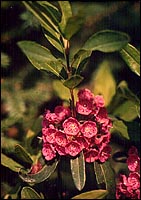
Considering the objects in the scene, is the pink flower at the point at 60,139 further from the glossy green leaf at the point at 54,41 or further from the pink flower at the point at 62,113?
the glossy green leaf at the point at 54,41

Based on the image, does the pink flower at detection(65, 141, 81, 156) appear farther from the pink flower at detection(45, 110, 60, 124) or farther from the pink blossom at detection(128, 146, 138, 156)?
the pink blossom at detection(128, 146, 138, 156)

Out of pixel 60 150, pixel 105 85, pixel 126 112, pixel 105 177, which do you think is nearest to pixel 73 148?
pixel 60 150

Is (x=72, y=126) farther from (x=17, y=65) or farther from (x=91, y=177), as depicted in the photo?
(x=17, y=65)

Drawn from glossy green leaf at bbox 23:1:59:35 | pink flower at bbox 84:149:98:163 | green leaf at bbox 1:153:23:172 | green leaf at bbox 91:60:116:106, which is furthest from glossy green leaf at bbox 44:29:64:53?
green leaf at bbox 91:60:116:106

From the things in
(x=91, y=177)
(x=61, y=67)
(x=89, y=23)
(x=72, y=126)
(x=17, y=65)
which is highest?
(x=89, y=23)

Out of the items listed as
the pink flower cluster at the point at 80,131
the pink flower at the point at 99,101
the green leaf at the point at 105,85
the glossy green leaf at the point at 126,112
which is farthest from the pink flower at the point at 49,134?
the green leaf at the point at 105,85

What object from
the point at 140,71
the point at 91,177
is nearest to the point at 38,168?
the point at 91,177
